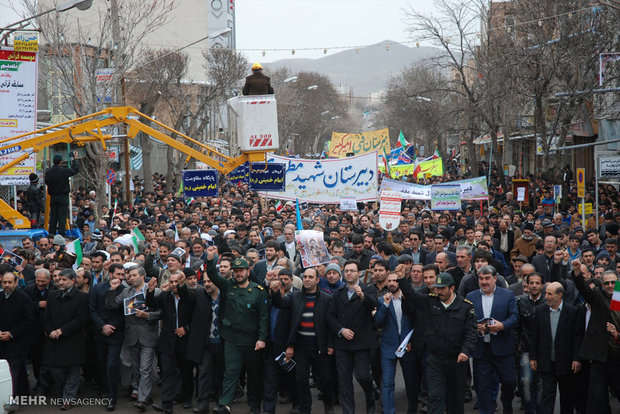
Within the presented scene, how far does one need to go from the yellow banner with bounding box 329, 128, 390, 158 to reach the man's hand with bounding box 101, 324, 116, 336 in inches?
1259

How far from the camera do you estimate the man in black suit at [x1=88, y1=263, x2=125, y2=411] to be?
9562 millimetres

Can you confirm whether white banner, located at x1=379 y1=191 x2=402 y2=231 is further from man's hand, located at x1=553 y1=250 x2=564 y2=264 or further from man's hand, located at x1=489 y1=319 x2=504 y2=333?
man's hand, located at x1=489 y1=319 x2=504 y2=333

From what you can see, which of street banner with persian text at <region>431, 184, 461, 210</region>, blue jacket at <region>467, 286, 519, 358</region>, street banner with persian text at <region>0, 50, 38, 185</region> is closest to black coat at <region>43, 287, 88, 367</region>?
blue jacket at <region>467, 286, 519, 358</region>

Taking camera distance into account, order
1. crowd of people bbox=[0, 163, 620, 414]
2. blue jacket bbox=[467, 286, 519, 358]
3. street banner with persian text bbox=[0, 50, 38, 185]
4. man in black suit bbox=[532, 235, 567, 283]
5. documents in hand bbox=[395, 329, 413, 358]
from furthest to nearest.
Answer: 1. street banner with persian text bbox=[0, 50, 38, 185]
2. man in black suit bbox=[532, 235, 567, 283]
3. documents in hand bbox=[395, 329, 413, 358]
4. blue jacket bbox=[467, 286, 519, 358]
5. crowd of people bbox=[0, 163, 620, 414]

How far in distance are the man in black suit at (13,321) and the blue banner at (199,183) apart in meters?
8.72

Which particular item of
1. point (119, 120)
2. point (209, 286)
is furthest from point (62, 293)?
point (119, 120)

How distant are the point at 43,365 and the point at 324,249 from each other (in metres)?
3.61

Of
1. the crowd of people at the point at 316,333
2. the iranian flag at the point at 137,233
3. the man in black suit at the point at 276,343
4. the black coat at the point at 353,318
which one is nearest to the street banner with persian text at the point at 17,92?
the iranian flag at the point at 137,233

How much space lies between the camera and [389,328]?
8.95m

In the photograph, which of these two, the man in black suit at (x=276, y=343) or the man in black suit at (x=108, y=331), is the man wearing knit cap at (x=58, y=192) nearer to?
the man in black suit at (x=108, y=331)

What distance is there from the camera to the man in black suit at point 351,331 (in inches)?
343

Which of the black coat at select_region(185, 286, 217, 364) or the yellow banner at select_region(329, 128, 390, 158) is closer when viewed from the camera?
the black coat at select_region(185, 286, 217, 364)

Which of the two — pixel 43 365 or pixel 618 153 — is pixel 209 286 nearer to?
pixel 43 365

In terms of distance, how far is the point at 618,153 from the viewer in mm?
28484
